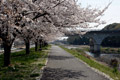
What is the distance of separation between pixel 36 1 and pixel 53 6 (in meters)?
1.10

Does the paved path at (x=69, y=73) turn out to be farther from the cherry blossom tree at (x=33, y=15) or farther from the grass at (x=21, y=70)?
the cherry blossom tree at (x=33, y=15)

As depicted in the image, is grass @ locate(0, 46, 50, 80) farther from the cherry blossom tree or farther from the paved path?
the cherry blossom tree

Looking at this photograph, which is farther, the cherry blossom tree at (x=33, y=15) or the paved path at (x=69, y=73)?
the paved path at (x=69, y=73)

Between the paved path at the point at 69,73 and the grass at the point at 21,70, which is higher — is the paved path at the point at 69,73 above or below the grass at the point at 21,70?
below

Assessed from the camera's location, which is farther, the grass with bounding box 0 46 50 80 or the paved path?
the paved path

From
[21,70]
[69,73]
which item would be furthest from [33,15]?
[69,73]

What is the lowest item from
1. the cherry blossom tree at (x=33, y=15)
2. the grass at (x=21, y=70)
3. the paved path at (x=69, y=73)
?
the paved path at (x=69, y=73)

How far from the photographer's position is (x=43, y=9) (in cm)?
970

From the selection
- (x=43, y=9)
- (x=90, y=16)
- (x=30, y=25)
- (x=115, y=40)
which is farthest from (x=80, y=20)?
(x=115, y=40)

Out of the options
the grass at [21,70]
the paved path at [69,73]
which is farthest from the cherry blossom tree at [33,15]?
the paved path at [69,73]

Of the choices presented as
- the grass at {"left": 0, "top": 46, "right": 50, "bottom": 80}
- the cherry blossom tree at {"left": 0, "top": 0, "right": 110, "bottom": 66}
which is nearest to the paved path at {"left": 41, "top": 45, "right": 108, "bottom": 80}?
the grass at {"left": 0, "top": 46, "right": 50, "bottom": 80}

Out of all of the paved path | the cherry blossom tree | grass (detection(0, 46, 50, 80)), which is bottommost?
the paved path

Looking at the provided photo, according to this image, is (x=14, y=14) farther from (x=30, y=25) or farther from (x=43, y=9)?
(x=43, y=9)

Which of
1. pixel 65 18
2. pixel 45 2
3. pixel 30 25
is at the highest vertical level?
pixel 45 2
